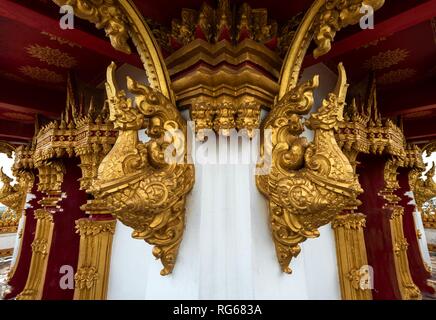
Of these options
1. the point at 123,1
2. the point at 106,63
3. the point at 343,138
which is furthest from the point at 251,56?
the point at 106,63

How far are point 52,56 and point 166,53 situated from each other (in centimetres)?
119

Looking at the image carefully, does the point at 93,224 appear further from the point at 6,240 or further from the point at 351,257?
the point at 6,240

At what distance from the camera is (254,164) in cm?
92

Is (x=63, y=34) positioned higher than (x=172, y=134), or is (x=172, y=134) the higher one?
(x=63, y=34)

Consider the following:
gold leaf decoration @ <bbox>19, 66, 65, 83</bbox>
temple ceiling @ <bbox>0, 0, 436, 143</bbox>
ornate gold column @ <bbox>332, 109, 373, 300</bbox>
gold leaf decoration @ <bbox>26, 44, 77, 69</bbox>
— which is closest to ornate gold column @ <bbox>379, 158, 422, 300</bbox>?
ornate gold column @ <bbox>332, 109, 373, 300</bbox>

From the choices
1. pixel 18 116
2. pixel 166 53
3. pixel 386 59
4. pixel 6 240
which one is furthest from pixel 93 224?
pixel 6 240

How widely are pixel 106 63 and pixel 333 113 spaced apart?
167 cm

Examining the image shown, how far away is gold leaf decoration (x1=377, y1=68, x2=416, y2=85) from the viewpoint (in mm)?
1969

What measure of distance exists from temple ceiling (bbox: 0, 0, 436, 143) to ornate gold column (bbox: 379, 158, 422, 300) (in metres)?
0.66

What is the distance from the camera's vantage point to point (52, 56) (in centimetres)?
175

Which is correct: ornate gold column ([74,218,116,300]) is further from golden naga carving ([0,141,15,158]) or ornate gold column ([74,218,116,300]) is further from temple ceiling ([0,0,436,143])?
golden naga carving ([0,141,15,158])

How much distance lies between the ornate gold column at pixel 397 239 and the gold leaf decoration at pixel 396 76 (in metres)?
0.71
